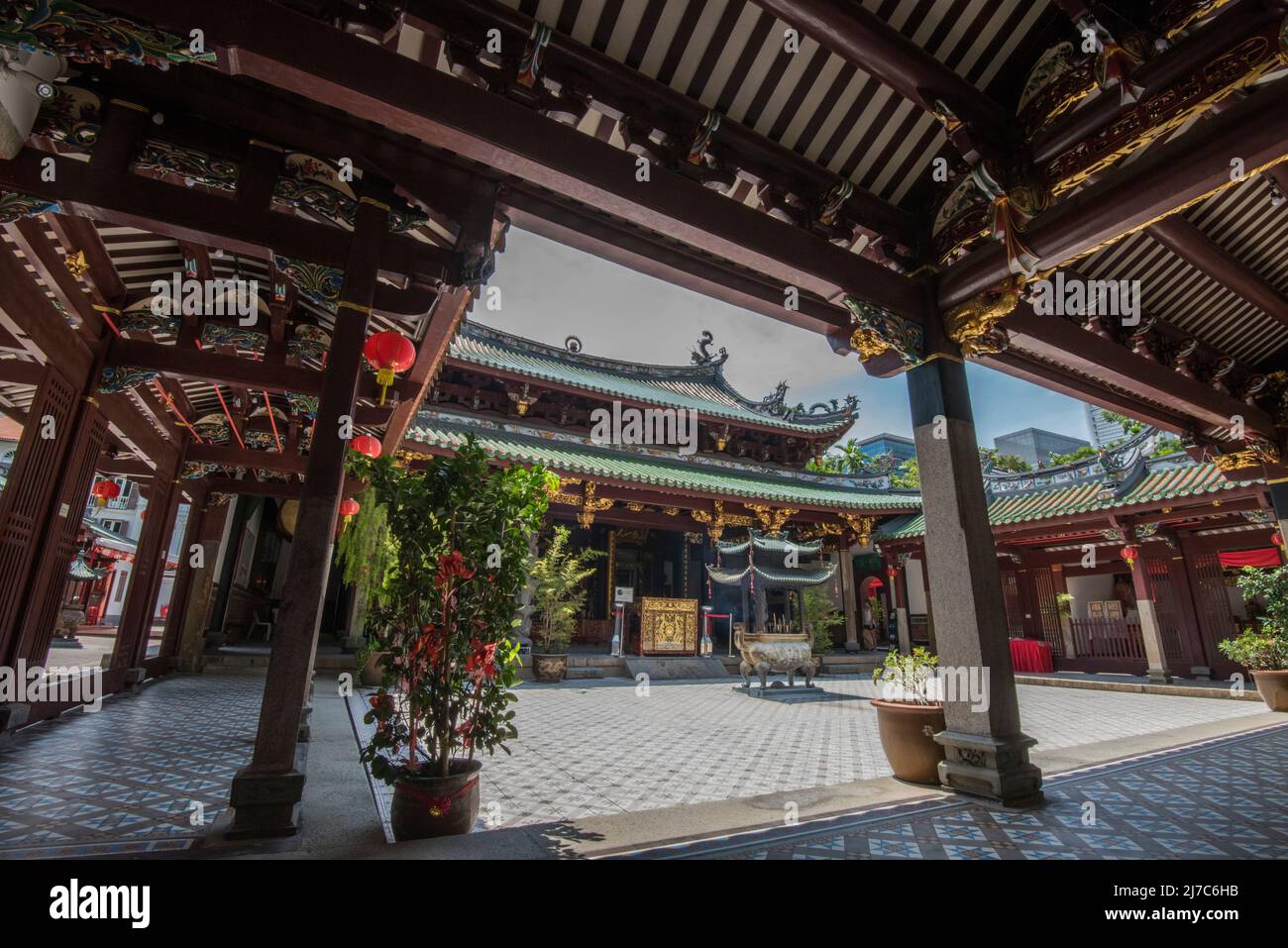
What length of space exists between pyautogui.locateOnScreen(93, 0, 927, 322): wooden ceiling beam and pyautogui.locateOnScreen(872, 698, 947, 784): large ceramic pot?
3.12 m

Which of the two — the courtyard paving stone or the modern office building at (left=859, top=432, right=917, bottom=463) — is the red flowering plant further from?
the modern office building at (left=859, top=432, right=917, bottom=463)

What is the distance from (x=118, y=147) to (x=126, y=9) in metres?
1.23

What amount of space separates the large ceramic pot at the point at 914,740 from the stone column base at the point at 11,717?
7256mm

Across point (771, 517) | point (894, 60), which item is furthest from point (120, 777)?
point (771, 517)

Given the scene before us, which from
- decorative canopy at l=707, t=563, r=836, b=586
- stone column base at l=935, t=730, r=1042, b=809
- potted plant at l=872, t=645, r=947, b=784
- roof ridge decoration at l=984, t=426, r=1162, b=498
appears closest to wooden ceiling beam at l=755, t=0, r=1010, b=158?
potted plant at l=872, t=645, r=947, b=784

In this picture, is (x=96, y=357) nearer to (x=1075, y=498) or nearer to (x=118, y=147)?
(x=118, y=147)

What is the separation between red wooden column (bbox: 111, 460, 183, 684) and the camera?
25.8ft

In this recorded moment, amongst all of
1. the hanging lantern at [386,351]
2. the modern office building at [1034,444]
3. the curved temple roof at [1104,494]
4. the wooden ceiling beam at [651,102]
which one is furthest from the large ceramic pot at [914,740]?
the modern office building at [1034,444]

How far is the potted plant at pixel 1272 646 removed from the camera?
817 cm

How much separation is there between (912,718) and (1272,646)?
8519 mm

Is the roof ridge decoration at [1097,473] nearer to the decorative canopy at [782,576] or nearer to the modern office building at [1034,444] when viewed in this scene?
the decorative canopy at [782,576]
